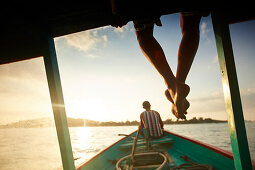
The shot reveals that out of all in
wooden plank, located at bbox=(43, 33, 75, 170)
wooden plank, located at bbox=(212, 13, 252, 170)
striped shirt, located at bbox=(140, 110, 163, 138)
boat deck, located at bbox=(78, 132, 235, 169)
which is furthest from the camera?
striped shirt, located at bbox=(140, 110, 163, 138)

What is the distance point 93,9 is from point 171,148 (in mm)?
4767

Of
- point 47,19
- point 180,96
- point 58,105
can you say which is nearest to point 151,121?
point 180,96

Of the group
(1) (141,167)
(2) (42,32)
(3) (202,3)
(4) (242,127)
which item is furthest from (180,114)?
(1) (141,167)

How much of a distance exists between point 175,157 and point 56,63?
3.86 metres

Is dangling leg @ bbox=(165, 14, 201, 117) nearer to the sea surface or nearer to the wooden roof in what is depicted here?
the wooden roof

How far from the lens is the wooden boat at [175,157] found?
2.65 metres

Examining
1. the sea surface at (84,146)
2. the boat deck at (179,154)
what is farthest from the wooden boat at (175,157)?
the sea surface at (84,146)

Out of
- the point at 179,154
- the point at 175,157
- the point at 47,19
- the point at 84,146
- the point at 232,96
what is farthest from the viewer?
the point at 84,146

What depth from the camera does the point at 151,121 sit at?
13.7 ft

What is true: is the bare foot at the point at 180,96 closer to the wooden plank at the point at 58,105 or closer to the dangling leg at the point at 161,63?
the dangling leg at the point at 161,63

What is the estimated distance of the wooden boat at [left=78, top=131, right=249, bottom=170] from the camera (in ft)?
8.69

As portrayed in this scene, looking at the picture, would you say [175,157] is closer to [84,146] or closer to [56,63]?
[56,63]

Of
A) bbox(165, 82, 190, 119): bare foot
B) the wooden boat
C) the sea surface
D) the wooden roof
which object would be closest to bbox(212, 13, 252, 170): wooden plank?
the wooden roof

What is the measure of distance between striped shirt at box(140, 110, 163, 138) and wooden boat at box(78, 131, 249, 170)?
0.35m
